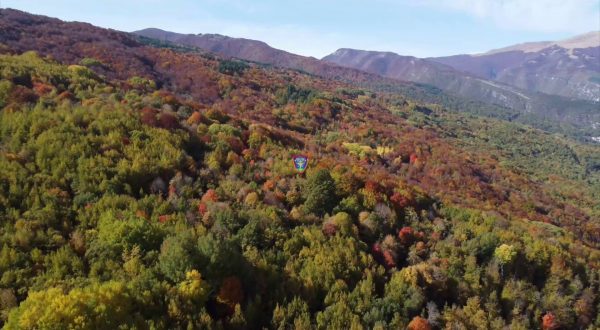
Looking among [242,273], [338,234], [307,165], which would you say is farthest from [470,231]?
[242,273]

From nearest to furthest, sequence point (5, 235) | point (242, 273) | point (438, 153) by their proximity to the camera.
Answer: point (5, 235) < point (242, 273) < point (438, 153)

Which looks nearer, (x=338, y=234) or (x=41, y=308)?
(x=41, y=308)

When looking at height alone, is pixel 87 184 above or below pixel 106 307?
above

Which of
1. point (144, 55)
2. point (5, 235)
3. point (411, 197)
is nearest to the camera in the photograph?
point (5, 235)

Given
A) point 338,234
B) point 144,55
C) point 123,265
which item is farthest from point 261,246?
point 144,55

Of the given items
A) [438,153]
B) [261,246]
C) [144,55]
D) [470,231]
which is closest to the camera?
[261,246]

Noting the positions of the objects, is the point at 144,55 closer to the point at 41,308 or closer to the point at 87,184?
the point at 87,184

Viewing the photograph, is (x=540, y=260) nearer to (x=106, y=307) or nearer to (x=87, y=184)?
(x=106, y=307)

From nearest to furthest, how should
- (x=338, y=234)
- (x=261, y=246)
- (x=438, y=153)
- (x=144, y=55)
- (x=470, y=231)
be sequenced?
(x=261, y=246) < (x=338, y=234) < (x=470, y=231) < (x=438, y=153) < (x=144, y=55)

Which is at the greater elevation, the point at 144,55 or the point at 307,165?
the point at 144,55
